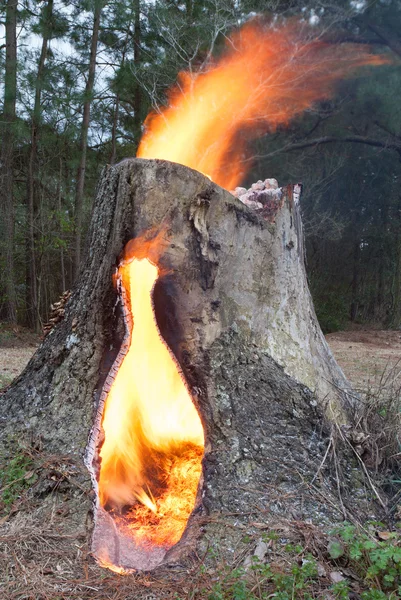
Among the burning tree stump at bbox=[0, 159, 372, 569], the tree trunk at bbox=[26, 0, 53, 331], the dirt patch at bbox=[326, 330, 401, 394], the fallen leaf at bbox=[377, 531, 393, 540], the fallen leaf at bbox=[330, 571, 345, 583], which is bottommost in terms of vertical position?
the dirt patch at bbox=[326, 330, 401, 394]

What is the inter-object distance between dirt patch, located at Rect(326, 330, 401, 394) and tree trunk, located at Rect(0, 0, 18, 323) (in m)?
7.44

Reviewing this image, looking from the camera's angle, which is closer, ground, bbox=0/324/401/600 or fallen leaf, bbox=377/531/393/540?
ground, bbox=0/324/401/600

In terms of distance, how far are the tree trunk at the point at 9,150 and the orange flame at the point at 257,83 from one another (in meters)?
3.31

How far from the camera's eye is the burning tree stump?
6.80 feet

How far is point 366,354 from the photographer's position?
27.5ft

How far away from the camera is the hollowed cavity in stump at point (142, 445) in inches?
81.8

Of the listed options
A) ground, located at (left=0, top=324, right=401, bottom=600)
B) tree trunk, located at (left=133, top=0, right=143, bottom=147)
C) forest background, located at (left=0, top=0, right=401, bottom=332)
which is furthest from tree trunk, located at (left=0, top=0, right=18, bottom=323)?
ground, located at (left=0, top=324, right=401, bottom=600)

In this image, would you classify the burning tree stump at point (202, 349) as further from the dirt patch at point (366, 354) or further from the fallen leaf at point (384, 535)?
the dirt patch at point (366, 354)

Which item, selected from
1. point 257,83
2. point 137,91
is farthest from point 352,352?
point 137,91

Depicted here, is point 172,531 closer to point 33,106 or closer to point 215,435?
point 215,435

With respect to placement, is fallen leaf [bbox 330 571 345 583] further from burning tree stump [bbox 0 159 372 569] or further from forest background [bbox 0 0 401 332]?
forest background [bbox 0 0 401 332]

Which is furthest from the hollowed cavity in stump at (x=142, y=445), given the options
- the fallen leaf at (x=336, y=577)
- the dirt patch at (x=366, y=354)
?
the dirt patch at (x=366, y=354)

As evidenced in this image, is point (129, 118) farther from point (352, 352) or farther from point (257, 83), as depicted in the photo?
point (352, 352)

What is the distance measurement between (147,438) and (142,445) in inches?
2.2
